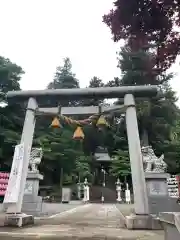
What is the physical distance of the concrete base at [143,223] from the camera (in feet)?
22.4

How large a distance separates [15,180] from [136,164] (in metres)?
3.32

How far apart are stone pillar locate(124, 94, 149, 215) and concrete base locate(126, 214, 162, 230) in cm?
14

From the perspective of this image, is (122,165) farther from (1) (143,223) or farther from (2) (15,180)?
(2) (15,180)

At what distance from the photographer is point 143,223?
22.5ft

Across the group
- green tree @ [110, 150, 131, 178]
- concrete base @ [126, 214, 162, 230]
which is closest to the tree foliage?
concrete base @ [126, 214, 162, 230]

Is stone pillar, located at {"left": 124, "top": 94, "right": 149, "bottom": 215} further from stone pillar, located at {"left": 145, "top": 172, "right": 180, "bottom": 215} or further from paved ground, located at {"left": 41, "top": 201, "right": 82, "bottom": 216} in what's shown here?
paved ground, located at {"left": 41, "top": 201, "right": 82, "bottom": 216}

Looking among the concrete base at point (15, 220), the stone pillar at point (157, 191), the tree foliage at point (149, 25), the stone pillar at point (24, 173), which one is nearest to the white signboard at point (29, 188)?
the stone pillar at point (24, 173)

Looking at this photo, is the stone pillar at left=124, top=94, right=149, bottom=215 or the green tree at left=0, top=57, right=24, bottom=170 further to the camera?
the green tree at left=0, top=57, right=24, bottom=170

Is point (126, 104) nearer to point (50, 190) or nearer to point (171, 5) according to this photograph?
point (171, 5)

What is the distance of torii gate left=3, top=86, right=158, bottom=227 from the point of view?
7.19 metres

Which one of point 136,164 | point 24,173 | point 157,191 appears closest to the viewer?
point 136,164

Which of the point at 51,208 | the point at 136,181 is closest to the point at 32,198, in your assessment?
the point at 51,208

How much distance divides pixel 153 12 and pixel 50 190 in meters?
23.2

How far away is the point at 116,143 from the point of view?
96.8 ft
